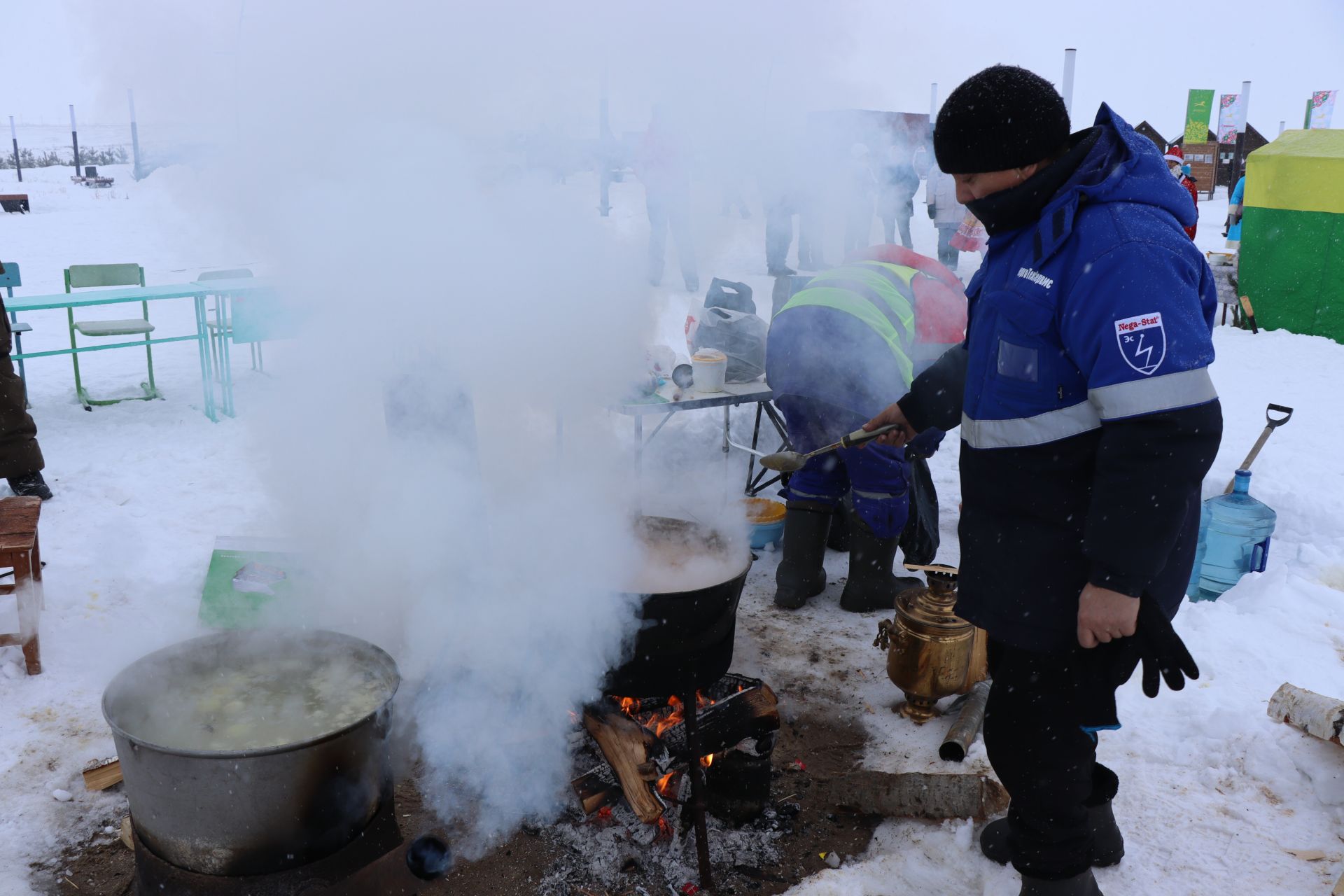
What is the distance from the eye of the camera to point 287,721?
2492 mm

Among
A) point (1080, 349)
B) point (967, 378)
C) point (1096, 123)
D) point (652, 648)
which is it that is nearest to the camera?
point (1080, 349)

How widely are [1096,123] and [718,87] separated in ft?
6.21

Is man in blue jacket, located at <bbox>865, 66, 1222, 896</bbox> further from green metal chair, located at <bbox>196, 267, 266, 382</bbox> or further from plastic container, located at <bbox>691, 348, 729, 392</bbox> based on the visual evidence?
green metal chair, located at <bbox>196, 267, 266, 382</bbox>

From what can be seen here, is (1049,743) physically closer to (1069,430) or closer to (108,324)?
(1069,430)

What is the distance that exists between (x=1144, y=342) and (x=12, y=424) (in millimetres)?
6095

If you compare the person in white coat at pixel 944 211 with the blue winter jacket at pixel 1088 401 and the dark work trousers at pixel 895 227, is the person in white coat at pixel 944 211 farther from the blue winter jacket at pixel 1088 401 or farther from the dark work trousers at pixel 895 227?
the blue winter jacket at pixel 1088 401

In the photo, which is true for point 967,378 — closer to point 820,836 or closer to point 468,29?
point 820,836

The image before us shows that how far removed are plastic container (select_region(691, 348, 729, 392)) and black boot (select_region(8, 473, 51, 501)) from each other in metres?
4.13

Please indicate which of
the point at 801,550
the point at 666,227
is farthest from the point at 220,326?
the point at 801,550

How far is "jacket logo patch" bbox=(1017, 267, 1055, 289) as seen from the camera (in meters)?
1.95

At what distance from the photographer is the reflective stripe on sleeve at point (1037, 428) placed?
194 cm

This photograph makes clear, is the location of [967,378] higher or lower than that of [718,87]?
lower

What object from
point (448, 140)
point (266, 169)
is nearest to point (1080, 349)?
point (448, 140)

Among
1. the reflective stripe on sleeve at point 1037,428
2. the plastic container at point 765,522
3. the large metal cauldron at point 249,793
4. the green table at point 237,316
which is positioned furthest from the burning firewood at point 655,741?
the green table at point 237,316
